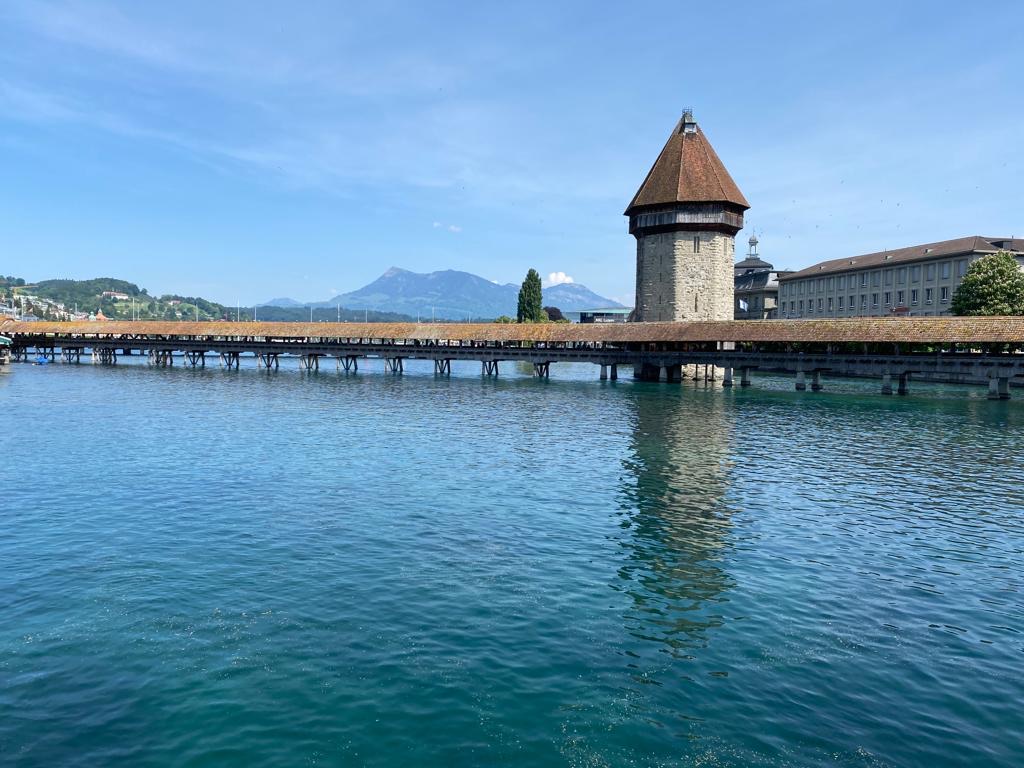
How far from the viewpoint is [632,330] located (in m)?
60.0

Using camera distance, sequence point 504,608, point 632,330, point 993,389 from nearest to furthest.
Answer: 1. point 504,608
2. point 993,389
3. point 632,330

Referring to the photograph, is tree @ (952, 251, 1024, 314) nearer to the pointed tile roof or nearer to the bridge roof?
the bridge roof

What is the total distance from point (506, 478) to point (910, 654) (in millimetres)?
11507

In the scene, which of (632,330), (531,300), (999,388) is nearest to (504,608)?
(999,388)

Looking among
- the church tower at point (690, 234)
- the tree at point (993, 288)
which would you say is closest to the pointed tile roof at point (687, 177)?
the church tower at point (690, 234)

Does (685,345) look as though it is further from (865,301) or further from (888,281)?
(865,301)

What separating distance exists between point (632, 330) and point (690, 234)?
1034cm

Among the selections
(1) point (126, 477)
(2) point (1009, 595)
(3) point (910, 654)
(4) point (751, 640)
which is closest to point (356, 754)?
(4) point (751, 640)

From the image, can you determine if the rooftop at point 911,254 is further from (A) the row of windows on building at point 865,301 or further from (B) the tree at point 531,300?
(B) the tree at point 531,300

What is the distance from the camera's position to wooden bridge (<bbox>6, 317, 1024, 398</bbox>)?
45000mm

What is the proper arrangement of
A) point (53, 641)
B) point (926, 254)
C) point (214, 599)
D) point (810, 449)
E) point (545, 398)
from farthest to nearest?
point (926, 254)
point (545, 398)
point (810, 449)
point (214, 599)
point (53, 641)

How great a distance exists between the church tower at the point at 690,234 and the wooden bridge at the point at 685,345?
15.0 feet

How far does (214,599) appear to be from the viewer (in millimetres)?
10203

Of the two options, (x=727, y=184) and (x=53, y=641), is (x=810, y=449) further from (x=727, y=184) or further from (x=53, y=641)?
(x=727, y=184)
